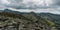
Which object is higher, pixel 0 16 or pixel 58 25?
pixel 0 16

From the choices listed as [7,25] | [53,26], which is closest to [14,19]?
[7,25]

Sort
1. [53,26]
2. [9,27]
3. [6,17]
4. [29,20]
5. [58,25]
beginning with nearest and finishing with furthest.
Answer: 1. [9,27]
2. [6,17]
3. [29,20]
4. [53,26]
5. [58,25]

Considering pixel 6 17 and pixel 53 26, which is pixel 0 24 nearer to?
pixel 6 17

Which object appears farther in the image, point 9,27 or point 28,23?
point 28,23

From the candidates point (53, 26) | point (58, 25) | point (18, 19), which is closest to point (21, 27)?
point (18, 19)

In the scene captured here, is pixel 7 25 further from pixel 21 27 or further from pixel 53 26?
pixel 53 26

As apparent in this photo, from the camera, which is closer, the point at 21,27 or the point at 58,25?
the point at 21,27

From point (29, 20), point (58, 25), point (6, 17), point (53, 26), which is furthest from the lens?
point (58, 25)

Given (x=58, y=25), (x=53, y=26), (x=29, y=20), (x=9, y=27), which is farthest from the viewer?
(x=58, y=25)

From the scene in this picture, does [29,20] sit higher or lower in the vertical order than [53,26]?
higher
